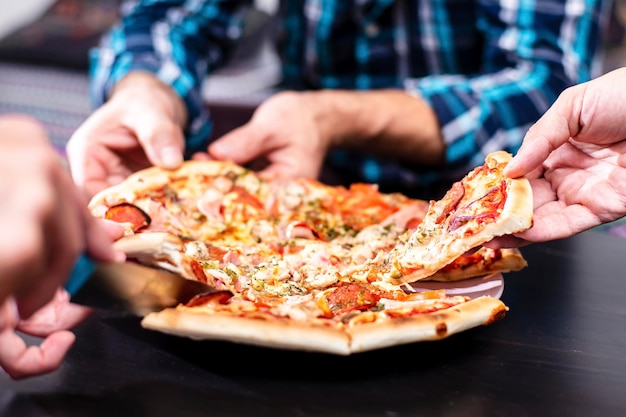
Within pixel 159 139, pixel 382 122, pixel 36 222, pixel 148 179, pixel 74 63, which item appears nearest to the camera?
pixel 36 222

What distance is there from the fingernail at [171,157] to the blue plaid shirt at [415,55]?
2.01 feet

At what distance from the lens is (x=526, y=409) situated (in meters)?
0.97

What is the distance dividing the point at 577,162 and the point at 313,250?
0.47 m

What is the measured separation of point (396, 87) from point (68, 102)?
6.36 ft

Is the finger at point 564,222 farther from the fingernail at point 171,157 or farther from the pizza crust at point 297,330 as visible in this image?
the fingernail at point 171,157

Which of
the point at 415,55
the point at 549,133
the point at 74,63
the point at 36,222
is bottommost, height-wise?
the point at 74,63

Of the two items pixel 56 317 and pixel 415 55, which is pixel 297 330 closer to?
pixel 56 317

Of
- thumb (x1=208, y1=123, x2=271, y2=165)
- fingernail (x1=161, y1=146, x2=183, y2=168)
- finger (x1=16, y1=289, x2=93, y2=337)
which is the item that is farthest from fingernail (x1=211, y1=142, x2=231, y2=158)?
finger (x1=16, y1=289, x2=93, y2=337)

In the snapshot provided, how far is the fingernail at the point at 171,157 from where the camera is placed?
1563 millimetres

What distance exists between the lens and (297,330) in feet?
3.09

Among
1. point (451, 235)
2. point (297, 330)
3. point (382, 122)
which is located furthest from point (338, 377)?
point (382, 122)

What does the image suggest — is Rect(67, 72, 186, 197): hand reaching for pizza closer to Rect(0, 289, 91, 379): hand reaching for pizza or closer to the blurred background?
Rect(0, 289, 91, 379): hand reaching for pizza

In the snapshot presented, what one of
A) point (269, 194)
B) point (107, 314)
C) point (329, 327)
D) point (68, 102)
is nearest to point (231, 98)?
point (68, 102)

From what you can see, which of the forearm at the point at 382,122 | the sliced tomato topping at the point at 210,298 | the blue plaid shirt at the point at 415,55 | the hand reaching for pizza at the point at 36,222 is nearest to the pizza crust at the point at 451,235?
the sliced tomato topping at the point at 210,298
